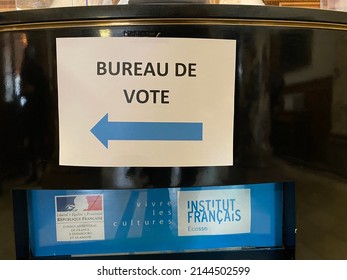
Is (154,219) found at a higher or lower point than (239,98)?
lower

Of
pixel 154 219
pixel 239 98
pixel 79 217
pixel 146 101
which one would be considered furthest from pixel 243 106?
pixel 79 217

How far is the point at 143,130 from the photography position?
2.15 ft

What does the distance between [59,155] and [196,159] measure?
24cm

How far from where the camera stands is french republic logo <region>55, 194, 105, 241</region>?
0.73 meters

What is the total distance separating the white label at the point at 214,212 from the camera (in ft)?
2.43

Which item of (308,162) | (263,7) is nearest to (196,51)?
(263,7)

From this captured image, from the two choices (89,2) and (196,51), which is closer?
(196,51)

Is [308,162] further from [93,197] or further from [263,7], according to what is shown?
[93,197]

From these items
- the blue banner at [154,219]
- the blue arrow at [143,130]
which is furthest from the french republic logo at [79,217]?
the blue arrow at [143,130]

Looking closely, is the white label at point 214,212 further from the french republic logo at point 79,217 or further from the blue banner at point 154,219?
the french republic logo at point 79,217

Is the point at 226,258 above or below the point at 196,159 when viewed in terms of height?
below

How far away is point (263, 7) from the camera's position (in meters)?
0.64

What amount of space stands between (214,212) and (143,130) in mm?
232

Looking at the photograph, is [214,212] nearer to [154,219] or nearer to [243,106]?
[154,219]
